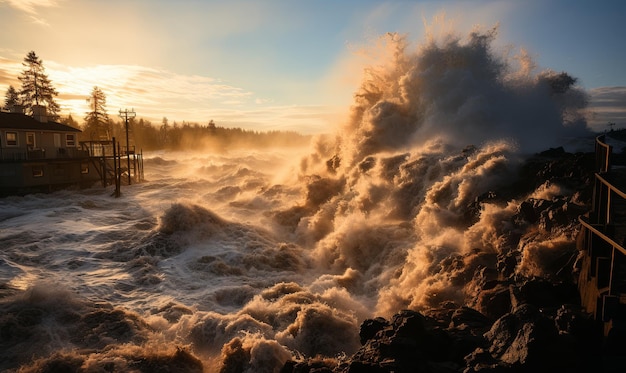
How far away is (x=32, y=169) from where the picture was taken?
31547mm

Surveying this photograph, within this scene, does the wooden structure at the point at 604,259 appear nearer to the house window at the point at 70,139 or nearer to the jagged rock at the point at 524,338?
the jagged rock at the point at 524,338

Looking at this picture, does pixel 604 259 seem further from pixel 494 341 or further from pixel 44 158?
pixel 44 158

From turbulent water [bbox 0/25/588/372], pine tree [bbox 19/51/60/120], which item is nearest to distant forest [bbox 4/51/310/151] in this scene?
pine tree [bbox 19/51/60/120]

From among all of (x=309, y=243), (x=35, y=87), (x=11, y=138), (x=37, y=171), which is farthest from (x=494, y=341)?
(x=35, y=87)

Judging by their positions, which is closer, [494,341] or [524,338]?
[524,338]

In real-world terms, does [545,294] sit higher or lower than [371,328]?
higher

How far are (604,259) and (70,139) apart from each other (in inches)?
1570

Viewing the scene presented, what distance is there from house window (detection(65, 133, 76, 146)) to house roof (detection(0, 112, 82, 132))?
0.45 meters

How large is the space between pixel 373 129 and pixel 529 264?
1785cm

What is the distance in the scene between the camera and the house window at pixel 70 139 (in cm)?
3587

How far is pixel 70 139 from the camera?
119 ft

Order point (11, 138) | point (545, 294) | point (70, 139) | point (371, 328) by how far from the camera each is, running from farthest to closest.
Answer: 1. point (70, 139)
2. point (11, 138)
3. point (371, 328)
4. point (545, 294)

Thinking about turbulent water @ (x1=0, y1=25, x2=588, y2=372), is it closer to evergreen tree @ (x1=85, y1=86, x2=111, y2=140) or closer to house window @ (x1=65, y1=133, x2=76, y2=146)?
house window @ (x1=65, y1=133, x2=76, y2=146)

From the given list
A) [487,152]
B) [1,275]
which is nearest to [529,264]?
[487,152]
